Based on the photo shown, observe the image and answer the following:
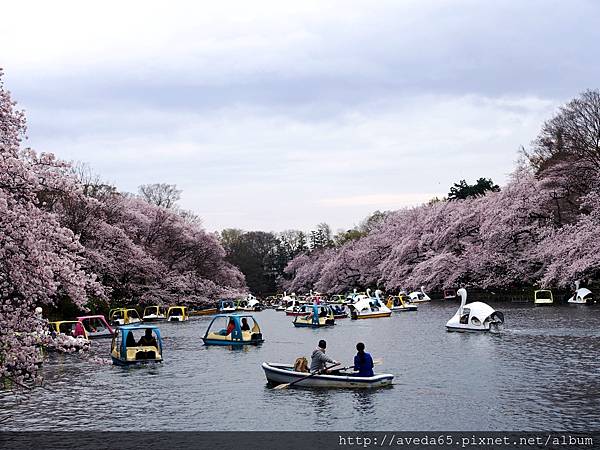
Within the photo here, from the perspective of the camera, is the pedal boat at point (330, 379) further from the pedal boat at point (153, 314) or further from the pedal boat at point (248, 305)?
the pedal boat at point (248, 305)

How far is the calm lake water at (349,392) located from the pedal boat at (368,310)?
23850 mm

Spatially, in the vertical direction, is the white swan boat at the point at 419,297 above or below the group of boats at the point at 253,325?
above

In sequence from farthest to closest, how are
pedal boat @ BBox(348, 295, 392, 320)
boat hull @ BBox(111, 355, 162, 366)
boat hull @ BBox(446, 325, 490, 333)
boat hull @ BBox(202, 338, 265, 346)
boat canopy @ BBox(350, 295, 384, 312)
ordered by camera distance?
1. boat canopy @ BBox(350, 295, 384, 312)
2. pedal boat @ BBox(348, 295, 392, 320)
3. boat hull @ BBox(446, 325, 490, 333)
4. boat hull @ BBox(202, 338, 265, 346)
5. boat hull @ BBox(111, 355, 162, 366)

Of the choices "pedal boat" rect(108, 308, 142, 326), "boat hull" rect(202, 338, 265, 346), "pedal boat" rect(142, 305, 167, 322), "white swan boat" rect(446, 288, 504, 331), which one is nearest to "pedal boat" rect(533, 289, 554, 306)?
"white swan boat" rect(446, 288, 504, 331)

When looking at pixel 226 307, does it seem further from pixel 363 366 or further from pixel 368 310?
pixel 363 366

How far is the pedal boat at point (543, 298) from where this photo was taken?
7050 centimetres

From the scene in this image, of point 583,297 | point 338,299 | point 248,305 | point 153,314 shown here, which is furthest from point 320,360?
point 338,299

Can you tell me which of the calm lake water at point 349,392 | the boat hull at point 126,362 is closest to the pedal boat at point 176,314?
the calm lake water at point 349,392

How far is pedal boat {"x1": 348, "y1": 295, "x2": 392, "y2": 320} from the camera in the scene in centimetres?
6756

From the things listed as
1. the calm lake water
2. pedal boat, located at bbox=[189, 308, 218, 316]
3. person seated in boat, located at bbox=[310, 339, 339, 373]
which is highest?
person seated in boat, located at bbox=[310, 339, 339, 373]

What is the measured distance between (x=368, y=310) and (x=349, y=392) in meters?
43.9

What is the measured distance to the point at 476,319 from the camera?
4622 centimetres

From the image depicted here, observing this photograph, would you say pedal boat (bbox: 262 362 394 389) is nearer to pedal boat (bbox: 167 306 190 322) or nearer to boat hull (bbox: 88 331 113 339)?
boat hull (bbox: 88 331 113 339)

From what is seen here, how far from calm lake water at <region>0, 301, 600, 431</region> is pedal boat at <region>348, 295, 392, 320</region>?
78.2ft
